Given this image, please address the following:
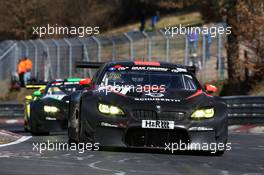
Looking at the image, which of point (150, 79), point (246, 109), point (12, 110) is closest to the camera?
point (150, 79)

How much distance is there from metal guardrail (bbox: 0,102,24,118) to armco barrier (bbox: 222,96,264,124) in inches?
400

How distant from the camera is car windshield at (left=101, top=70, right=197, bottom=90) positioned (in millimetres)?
12758

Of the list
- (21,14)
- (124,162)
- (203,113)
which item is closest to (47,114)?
(203,113)

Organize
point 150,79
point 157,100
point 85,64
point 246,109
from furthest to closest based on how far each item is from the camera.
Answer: point 246,109, point 85,64, point 150,79, point 157,100

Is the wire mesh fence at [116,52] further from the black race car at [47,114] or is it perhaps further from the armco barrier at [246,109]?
the black race car at [47,114]

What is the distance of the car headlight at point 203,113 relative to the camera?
11.8m

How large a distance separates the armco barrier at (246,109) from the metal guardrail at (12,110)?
10.2 metres

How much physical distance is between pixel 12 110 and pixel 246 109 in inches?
438

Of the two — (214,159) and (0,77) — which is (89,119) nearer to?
(214,159)

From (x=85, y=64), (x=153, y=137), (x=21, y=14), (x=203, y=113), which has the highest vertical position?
(x=21, y=14)

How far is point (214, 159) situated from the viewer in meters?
11.5

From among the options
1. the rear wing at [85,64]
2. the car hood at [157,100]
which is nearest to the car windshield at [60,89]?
the rear wing at [85,64]

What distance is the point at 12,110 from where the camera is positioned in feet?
98.5

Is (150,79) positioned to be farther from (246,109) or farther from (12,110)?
(12,110)
